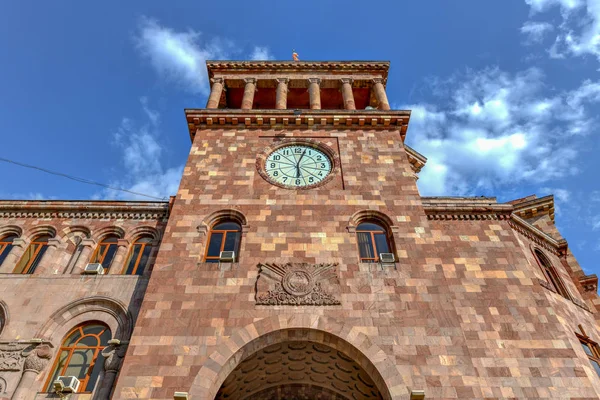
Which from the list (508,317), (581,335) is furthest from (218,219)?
(581,335)

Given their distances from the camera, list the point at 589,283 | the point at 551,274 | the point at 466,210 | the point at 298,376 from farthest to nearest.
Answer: the point at 589,283
the point at 551,274
the point at 466,210
the point at 298,376

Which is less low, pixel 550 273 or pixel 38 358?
pixel 550 273

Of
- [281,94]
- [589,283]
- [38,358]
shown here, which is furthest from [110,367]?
[589,283]

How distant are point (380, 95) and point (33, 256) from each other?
17.2m

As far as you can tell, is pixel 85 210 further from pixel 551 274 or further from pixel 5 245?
pixel 551 274

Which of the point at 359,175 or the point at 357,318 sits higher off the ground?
the point at 359,175

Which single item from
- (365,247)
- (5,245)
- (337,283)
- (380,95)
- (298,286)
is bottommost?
(298,286)

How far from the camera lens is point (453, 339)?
12469 millimetres

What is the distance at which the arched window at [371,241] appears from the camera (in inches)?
598

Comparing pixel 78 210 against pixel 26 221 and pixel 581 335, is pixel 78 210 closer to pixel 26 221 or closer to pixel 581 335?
pixel 26 221

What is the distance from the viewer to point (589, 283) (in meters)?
18.7

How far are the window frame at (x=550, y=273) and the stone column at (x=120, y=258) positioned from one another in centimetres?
1637

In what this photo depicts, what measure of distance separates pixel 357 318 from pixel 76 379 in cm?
859

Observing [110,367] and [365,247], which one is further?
[365,247]
